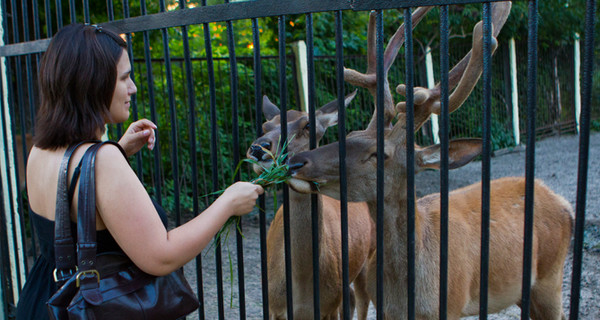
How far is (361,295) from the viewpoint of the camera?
189 inches

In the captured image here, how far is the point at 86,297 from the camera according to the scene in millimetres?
1737

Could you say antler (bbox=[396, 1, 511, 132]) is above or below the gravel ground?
above

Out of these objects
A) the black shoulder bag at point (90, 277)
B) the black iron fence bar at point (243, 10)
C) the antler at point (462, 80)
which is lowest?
the black shoulder bag at point (90, 277)

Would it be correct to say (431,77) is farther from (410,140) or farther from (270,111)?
(410,140)

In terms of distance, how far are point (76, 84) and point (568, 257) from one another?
5695 millimetres

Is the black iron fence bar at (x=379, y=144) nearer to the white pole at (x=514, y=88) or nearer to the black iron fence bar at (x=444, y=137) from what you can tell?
the black iron fence bar at (x=444, y=137)

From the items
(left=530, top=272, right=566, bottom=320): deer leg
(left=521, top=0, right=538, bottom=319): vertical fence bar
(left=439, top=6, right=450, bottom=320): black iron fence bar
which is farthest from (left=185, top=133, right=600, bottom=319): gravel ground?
(left=521, top=0, right=538, bottom=319): vertical fence bar

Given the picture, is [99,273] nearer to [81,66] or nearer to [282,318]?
[81,66]

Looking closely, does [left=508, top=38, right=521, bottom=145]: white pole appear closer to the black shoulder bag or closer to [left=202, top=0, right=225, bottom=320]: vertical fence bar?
[left=202, top=0, right=225, bottom=320]: vertical fence bar

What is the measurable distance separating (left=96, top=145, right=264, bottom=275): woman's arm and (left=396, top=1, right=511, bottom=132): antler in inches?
51.1

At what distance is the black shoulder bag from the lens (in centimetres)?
173

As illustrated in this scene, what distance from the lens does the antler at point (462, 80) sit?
2438 millimetres

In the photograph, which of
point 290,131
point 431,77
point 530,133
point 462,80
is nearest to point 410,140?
point 530,133

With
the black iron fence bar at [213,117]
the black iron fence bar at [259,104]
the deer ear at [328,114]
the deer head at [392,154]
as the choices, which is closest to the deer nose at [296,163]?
the deer head at [392,154]
